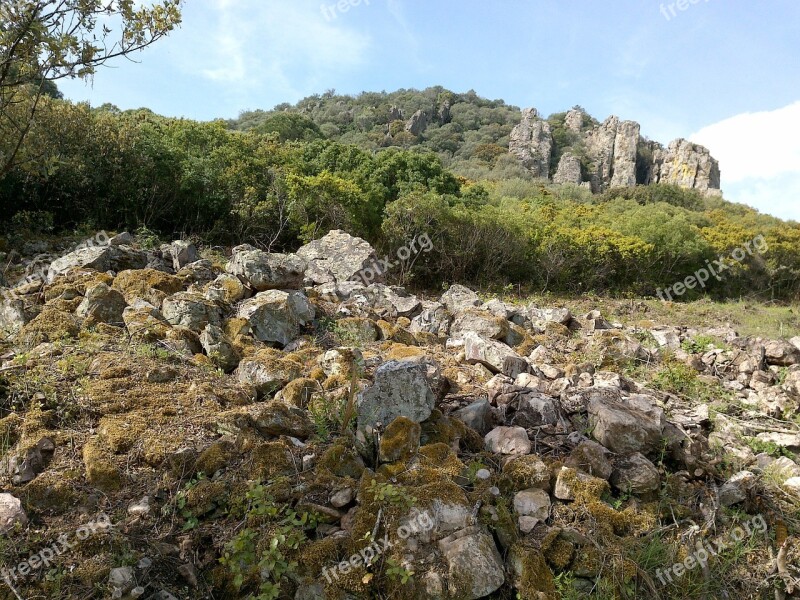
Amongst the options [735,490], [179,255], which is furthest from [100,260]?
[735,490]

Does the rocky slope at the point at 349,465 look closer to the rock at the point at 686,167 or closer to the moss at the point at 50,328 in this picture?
the moss at the point at 50,328

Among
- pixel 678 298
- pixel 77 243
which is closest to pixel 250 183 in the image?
pixel 77 243

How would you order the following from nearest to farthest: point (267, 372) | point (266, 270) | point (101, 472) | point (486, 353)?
1. point (101, 472)
2. point (267, 372)
3. point (486, 353)
4. point (266, 270)

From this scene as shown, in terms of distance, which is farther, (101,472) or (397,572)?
(101,472)

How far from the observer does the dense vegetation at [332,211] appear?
9.90 m

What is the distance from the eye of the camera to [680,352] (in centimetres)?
621

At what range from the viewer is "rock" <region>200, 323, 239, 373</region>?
4.45m

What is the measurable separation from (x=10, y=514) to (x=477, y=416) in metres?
2.77

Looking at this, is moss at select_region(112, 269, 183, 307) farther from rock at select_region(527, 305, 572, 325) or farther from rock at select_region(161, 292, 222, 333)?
rock at select_region(527, 305, 572, 325)

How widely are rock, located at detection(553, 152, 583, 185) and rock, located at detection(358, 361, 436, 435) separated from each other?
39.4 meters

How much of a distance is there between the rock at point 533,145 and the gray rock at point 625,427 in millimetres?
37815

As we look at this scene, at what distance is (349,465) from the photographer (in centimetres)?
310

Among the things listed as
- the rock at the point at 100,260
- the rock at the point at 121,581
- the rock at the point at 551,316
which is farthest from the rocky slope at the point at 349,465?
the rock at the point at 551,316

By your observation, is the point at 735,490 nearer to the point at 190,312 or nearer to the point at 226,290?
the point at 190,312
